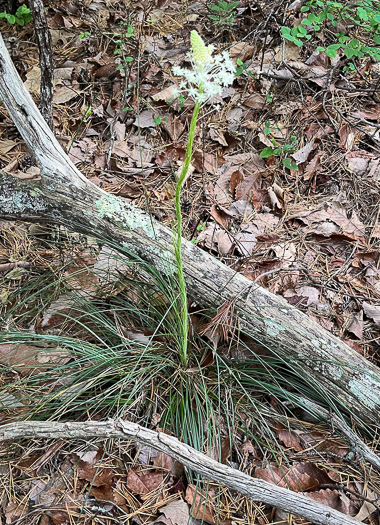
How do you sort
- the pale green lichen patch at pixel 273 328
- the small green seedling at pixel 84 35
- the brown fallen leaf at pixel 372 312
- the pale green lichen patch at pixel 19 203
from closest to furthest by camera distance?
1. the pale green lichen patch at pixel 273 328
2. the pale green lichen patch at pixel 19 203
3. the brown fallen leaf at pixel 372 312
4. the small green seedling at pixel 84 35

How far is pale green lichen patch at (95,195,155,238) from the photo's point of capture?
2027 millimetres

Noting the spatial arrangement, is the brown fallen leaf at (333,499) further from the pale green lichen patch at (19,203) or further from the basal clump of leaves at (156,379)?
the pale green lichen patch at (19,203)

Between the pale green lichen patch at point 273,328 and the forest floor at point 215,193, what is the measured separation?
14.9 inches

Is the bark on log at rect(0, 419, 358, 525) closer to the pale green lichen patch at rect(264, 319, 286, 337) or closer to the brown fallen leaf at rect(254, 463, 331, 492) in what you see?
the brown fallen leaf at rect(254, 463, 331, 492)

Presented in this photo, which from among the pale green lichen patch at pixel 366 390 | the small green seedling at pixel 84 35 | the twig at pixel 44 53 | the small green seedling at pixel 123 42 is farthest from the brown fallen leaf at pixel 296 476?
the small green seedling at pixel 84 35

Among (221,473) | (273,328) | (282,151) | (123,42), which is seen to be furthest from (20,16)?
(221,473)

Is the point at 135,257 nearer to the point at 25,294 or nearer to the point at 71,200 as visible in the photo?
the point at 71,200

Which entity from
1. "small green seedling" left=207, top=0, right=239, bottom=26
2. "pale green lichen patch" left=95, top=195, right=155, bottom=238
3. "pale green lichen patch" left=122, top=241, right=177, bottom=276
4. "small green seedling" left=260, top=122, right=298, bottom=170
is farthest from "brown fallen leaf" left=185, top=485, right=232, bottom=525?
"small green seedling" left=207, top=0, right=239, bottom=26

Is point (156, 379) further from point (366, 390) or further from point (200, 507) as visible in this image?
point (366, 390)

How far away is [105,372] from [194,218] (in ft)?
3.90

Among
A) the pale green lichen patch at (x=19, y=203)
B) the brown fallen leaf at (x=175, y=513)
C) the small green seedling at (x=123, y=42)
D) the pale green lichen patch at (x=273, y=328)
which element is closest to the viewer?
the brown fallen leaf at (x=175, y=513)

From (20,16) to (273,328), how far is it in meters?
3.05

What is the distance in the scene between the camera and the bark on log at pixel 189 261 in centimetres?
181

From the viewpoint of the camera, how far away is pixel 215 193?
2836 mm
